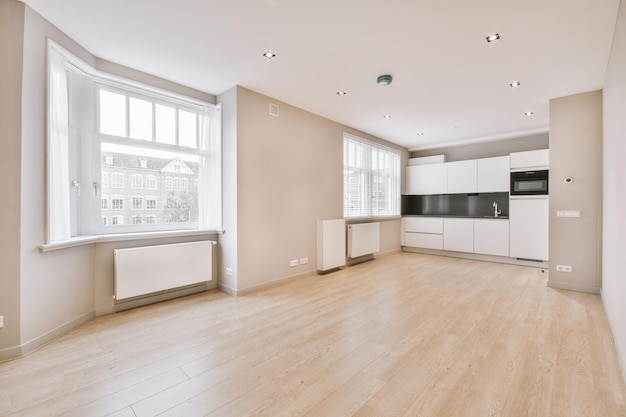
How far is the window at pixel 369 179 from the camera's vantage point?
5594 millimetres

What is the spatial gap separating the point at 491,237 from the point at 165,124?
625cm

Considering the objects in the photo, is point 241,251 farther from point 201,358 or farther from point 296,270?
point 201,358

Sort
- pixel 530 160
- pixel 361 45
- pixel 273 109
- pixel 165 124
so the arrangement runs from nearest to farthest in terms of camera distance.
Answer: pixel 361 45
pixel 165 124
pixel 273 109
pixel 530 160

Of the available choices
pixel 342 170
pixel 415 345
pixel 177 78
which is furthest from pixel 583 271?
pixel 177 78

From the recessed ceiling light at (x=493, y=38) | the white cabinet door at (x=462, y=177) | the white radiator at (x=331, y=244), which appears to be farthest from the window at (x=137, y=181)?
the white cabinet door at (x=462, y=177)

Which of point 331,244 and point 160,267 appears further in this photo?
point 331,244

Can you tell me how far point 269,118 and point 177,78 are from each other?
4.12 feet

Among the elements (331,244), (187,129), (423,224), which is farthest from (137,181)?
(423,224)

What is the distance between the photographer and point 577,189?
3842mm

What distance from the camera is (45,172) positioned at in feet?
8.08

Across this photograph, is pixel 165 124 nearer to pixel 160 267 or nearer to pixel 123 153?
pixel 123 153

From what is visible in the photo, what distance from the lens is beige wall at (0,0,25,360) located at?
7.07 ft

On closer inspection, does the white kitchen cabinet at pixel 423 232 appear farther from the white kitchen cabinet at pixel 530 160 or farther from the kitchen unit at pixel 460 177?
the white kitchen cabinet at pixel 530 160

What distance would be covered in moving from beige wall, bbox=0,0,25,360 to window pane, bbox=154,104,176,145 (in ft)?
4.45
